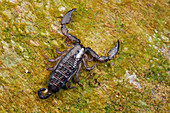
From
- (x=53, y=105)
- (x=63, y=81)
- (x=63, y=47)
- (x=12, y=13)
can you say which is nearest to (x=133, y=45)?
(x=63, y=47)

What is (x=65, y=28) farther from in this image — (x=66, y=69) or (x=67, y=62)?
(x=66, y=69)

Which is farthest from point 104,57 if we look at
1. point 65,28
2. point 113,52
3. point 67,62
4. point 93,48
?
point 65,28

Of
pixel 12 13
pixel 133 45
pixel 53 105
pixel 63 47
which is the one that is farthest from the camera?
pixel 133 45

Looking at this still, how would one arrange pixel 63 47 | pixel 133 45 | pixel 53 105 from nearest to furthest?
pixel 53 105
pixel 63 47
pixel 133 45

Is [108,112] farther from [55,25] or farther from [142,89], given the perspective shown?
[55,25]

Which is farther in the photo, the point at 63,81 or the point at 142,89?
the point at 142,89

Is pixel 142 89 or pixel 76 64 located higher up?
pixel 76 64

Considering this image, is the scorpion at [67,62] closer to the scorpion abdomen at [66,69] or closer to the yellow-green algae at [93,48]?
the scorpion abdomen at [66,69]
